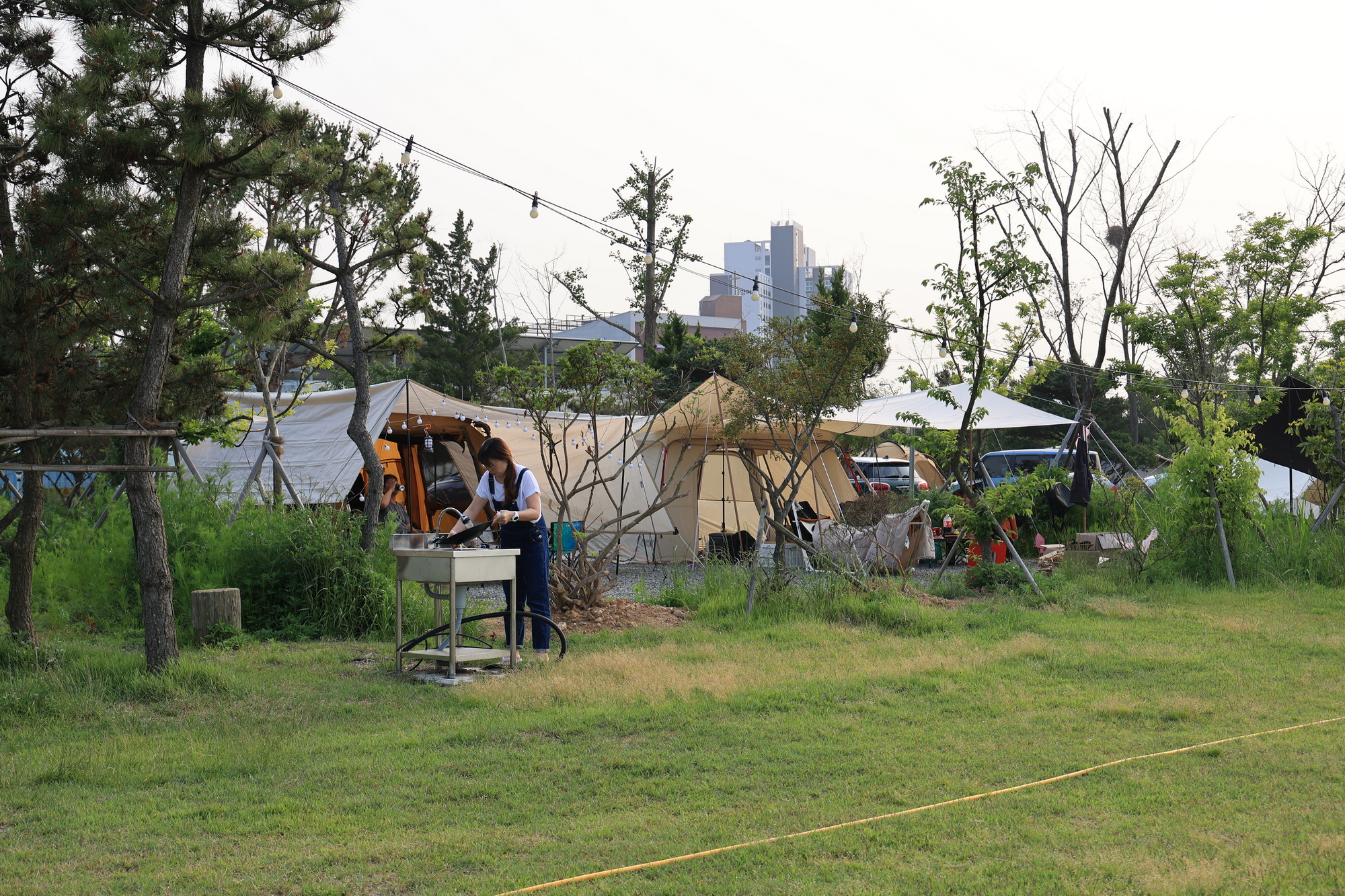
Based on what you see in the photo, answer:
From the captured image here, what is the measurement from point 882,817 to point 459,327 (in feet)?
91.8

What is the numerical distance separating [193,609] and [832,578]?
5062mm

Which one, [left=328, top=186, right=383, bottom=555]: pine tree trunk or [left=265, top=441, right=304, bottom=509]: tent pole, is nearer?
[left=328, top=186, right=383, bottom=555]: pine tree trunk

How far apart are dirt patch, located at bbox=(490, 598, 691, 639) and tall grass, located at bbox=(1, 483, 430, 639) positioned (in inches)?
42.0

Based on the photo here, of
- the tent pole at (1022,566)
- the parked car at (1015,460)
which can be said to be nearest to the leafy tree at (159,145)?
the tent pole at (1022,566)

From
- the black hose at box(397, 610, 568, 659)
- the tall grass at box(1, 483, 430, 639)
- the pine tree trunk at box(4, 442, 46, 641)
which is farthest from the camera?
the tall grass at box(1, 483, 430, 639)

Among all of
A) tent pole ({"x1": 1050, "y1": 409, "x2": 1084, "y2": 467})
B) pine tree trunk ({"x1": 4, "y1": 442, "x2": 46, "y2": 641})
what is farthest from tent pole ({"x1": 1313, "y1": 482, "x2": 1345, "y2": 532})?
pine tree trunk ({"x1": 4, "y1": 442, "x2": 46, "y2": 641})

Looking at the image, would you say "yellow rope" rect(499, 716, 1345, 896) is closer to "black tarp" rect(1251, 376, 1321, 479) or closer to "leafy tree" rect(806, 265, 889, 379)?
"leafy tree" rect(806, 265, 889, 379)

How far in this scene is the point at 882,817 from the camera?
3787 mm

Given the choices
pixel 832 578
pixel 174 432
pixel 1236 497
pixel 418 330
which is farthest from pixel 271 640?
pixel 418 330

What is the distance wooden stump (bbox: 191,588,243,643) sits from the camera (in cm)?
777

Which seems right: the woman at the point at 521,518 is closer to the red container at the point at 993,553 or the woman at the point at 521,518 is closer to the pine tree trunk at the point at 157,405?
the pine tree trunk at the point at 157,405

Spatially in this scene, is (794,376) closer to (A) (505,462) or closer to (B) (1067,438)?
(A) (505,462)

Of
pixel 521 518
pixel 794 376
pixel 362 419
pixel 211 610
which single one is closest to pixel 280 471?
pixel 362 419

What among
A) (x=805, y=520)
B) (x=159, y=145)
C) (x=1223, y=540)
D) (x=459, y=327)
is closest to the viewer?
(x=159, y=145)
